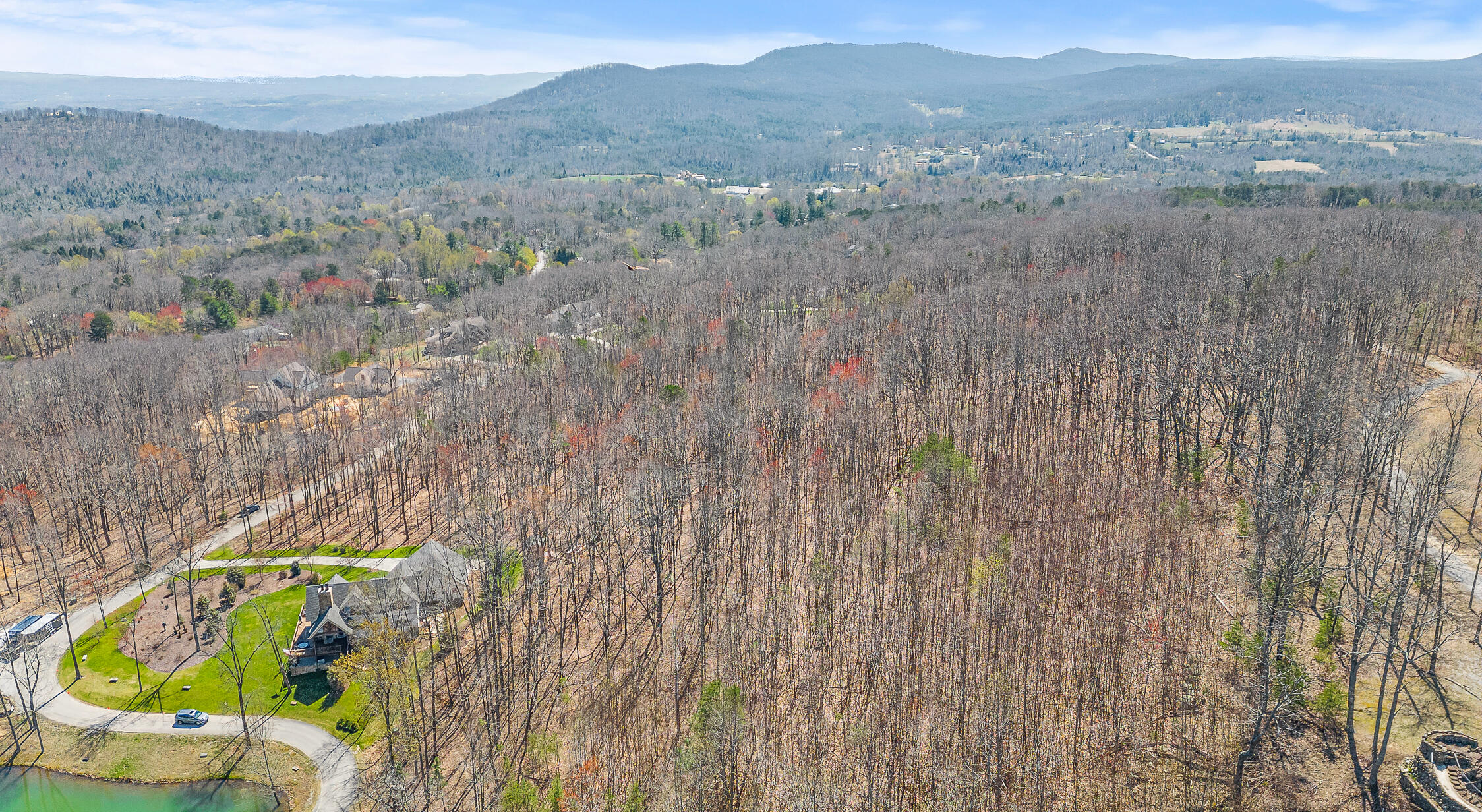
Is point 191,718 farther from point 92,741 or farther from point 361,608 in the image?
point 361,608

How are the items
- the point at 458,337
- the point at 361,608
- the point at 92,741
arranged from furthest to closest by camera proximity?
the point at 458,337 → the point at 361,608 → the point at 92,741

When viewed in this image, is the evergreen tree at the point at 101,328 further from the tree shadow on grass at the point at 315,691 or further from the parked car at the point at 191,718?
the tree shadow on grass at the point at 315,691

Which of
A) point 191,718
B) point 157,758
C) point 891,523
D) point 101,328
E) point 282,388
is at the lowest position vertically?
point 157,758

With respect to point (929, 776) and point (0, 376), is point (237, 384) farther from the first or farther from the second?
point (929, 776)

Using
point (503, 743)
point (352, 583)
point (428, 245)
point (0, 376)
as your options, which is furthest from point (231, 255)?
point (503, 743)

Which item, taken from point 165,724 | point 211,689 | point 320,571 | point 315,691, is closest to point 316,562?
point 320,571

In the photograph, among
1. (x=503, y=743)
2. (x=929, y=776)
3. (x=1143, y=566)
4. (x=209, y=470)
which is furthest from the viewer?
(x=209, y=470)

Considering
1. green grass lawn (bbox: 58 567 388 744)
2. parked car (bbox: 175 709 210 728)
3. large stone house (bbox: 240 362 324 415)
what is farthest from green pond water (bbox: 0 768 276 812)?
large stone house (bbox: 240 362 324 415)
